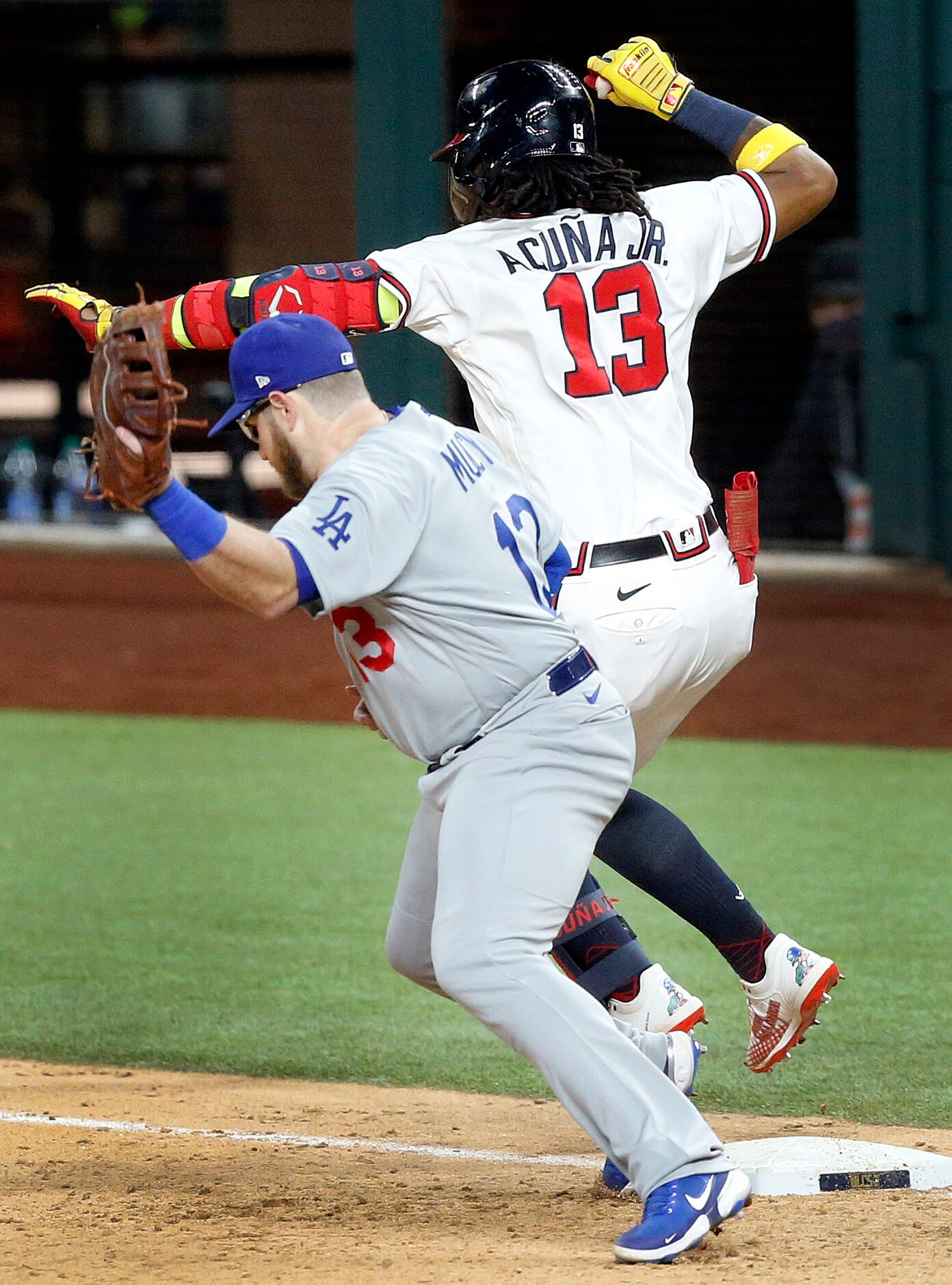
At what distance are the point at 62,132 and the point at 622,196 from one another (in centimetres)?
1092

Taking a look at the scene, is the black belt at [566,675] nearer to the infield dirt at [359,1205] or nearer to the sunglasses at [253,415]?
the sunglasses at [253,415]

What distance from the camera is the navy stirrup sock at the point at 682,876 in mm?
3512

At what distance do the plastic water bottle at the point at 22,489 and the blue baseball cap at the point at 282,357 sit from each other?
1017 cm

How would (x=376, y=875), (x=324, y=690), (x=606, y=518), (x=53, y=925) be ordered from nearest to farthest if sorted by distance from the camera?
(x=606, y=518) → (x=53, y=925) → (x=376, y=875) → (x=324, y=690)

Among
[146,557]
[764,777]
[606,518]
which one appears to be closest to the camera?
[606,518]

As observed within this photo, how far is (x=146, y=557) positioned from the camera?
12.0 metres

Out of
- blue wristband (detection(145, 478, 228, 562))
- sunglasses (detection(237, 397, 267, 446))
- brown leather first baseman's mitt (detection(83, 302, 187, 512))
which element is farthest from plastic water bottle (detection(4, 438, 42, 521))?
blue wristband (detection(145, 478, 228, 562))

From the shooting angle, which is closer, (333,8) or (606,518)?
(606,518)

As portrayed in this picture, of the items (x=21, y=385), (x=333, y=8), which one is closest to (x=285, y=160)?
(x=333, y=8)

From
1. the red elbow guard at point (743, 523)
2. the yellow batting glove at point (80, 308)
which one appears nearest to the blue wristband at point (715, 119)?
the red elbow guard at point (743, 523)

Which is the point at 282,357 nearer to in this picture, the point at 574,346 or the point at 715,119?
the point at 574,346

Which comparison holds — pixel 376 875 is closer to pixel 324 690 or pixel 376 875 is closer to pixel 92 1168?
pixel 92 1168

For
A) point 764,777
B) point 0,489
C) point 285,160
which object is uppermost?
point 285,160

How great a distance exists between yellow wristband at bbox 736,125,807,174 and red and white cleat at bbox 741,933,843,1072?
1541 mm
